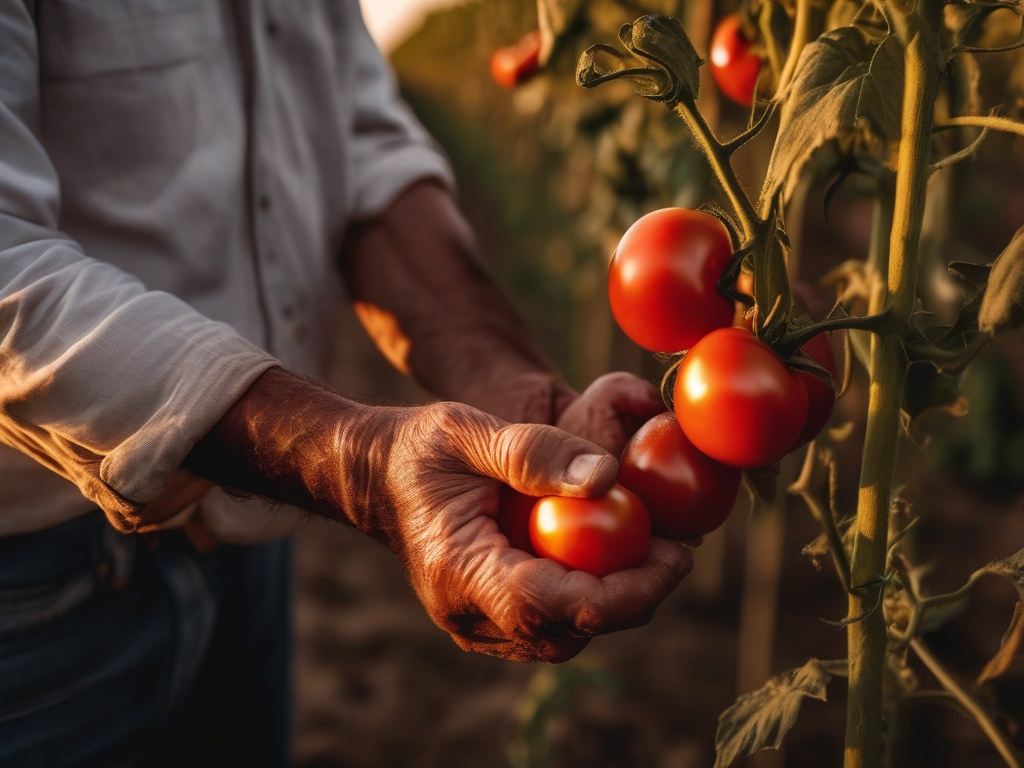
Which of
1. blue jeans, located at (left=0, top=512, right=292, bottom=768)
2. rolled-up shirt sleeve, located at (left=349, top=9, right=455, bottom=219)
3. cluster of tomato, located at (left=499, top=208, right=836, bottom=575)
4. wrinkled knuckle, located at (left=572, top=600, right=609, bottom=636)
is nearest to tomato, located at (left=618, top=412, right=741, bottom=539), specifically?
cluster of tomato, located at (left=499, top=208, right=836, bottom=575)

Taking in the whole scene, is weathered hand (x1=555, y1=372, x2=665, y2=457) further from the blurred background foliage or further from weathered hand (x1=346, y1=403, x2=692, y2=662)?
the blurred background foliage

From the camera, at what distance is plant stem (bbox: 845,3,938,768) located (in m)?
0.70

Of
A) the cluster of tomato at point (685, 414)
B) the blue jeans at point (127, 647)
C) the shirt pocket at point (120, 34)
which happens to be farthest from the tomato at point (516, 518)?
the shirt pocket at point (120, 34)

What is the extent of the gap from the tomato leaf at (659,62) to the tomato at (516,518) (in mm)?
391

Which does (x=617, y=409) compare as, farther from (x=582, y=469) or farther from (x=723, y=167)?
(x=723, y=167)

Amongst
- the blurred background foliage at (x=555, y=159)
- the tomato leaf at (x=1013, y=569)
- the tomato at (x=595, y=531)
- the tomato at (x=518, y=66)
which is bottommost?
the blurred background foliage at (x=555, y=159)

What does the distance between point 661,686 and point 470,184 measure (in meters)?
5.95

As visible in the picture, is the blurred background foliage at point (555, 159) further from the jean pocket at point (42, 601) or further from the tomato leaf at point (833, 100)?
the jean pocket at point (42, 601)

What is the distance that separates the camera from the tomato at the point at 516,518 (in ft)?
3.00

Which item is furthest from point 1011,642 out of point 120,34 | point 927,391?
point 120,34

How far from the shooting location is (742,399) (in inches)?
29.1

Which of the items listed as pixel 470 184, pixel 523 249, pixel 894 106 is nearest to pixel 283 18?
pixel 894 106

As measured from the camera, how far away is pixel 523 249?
5.98 metres

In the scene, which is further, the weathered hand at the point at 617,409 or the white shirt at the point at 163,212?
the weathered hand at the point at 617,409
